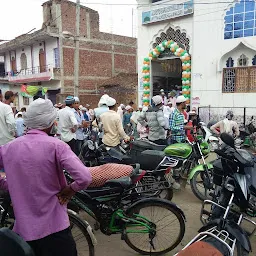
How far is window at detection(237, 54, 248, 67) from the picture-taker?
398 inches

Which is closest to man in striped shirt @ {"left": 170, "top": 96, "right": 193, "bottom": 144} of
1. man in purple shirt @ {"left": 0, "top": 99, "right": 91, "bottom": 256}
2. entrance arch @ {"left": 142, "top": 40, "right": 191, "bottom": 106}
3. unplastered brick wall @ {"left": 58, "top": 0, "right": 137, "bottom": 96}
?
man in purple shirt @ {"left": 0, "top": 99, "right": 91, "bottom": 256}

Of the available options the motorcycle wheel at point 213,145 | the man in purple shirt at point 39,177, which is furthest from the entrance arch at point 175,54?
the man in purple shirt at point 39,177

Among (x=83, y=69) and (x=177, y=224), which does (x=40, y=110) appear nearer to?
(x=177, y=224)

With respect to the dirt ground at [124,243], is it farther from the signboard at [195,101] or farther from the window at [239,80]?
the signboard at [195,101]

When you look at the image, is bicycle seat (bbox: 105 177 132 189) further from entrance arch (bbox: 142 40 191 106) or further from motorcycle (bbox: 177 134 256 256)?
entrance arch (bbox: 142 40 191 106)

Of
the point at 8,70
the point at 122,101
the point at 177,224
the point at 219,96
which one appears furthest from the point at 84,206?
the point at 8,70

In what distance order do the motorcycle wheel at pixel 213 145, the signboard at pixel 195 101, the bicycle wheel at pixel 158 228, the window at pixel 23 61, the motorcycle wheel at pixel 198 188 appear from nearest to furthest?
1. the bicycle wheel at pixel 158 228
2. the motorcycle wheel at pixel 198 188
3. the motorcycle wheel at pixel 213 145
4. the signboard at pixel 195 101
5. the window at pixel 23 61

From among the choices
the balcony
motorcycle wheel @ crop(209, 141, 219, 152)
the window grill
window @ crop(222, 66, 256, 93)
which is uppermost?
the window grill

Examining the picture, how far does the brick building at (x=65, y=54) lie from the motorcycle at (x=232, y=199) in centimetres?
1674

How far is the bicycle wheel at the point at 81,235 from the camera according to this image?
2324mm

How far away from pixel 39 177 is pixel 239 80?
33.1 ft

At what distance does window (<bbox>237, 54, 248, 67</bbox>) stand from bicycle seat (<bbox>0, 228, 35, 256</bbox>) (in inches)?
417

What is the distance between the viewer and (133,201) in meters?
2.86

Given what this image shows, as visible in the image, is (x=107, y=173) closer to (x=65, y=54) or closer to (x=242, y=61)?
(x=242, y=61)
